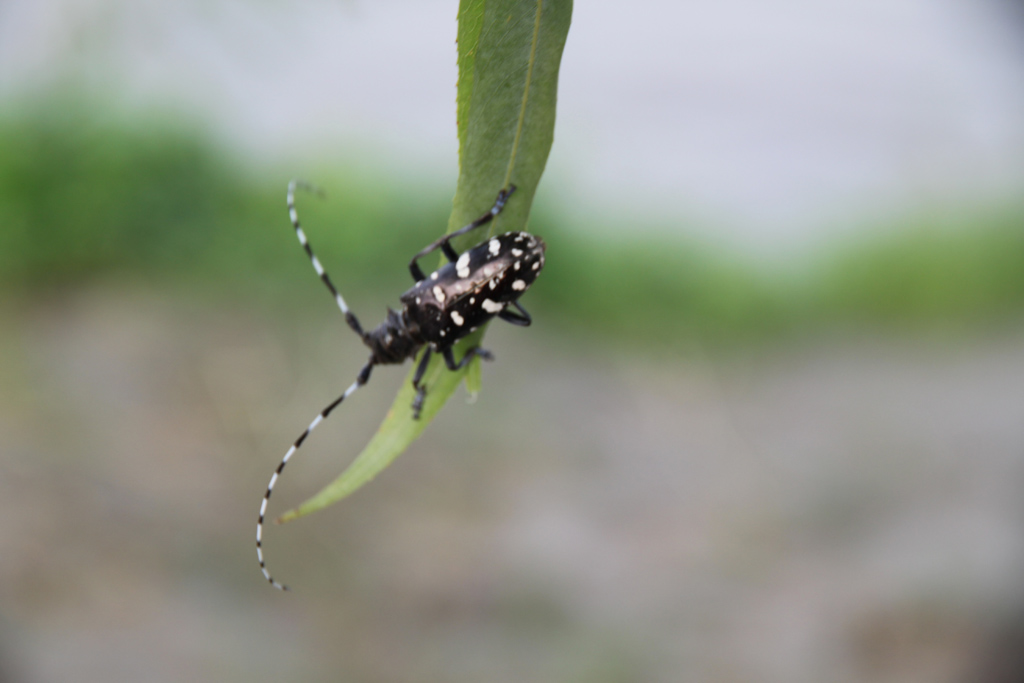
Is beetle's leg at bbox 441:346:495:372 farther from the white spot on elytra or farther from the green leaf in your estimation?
the green leaf

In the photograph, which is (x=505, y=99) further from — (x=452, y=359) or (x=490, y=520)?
(x=490, y=520)

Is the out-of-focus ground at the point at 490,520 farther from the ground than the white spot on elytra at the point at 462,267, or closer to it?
farther from the ground

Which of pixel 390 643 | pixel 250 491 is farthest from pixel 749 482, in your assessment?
pixel 250 491

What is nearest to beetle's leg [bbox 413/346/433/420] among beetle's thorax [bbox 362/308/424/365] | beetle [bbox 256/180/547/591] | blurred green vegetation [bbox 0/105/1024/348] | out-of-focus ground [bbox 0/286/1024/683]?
beetle [bbox 256/180/547/591]

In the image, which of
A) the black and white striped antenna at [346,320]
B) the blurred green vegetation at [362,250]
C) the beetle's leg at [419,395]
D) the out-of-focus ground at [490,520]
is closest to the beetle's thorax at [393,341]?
the black and white striped antenna at [346,320]

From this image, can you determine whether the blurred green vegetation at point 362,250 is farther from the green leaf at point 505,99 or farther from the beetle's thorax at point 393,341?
the green leaf at point 505,99

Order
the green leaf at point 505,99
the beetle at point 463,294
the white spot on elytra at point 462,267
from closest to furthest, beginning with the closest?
the green leaf at point 505,99, the beetle at point 463,294, the white spot on elytra at point 462,267
